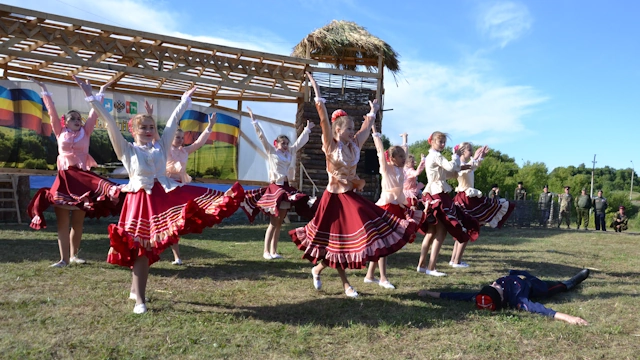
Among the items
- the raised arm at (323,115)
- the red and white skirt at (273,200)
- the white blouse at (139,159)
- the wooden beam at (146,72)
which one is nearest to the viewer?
the white blouse at (139,159)

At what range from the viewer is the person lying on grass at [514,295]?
14.7 ft

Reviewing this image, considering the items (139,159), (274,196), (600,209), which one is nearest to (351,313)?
(139,159)

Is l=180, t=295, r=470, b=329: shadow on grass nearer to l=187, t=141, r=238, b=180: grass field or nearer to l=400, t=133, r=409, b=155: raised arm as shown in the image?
l=400, t=133, r=409, b=155: raised arm

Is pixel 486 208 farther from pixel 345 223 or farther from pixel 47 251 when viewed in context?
pixel 47 251

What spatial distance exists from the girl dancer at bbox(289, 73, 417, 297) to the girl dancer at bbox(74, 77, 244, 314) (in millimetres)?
883

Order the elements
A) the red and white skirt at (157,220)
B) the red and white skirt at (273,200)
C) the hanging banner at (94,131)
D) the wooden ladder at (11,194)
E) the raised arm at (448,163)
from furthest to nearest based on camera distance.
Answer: the hanging banner at (94,131) → the wooden ladder at (11,194) → the red and white skirt at (273,200) → the raised arm at (448,163) → the red and white skirt at (157,220)

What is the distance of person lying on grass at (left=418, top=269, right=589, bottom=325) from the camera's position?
4473 mm

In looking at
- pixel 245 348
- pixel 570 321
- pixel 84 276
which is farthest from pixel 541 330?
pixel 84 276

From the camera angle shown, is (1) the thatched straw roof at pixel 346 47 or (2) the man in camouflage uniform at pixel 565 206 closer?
(1) the thatched straw roof at pixel 346 47

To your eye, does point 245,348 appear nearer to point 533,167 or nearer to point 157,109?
point 157,109

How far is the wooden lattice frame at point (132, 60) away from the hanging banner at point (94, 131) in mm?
611

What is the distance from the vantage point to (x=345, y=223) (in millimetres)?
4766

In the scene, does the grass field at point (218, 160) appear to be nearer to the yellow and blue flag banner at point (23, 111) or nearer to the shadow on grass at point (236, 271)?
the yellow and blue flag banner at point (23, 111)

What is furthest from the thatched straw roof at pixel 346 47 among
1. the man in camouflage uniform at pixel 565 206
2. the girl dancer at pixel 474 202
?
the girl dancer at pixel 474 202
